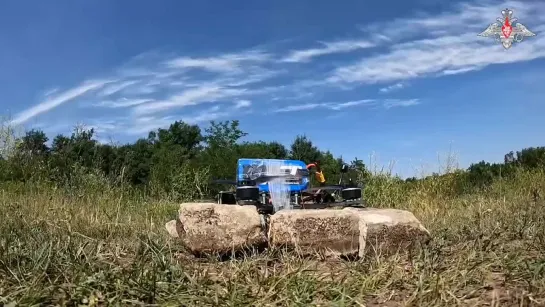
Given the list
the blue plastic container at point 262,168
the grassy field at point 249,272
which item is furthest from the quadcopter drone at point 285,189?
the grassy field at point 249,272

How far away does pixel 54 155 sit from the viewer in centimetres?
799

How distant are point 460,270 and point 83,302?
1.79m

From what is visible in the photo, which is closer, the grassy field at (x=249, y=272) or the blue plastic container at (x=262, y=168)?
the grassy field at (x=249, y=272)

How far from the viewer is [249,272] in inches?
111

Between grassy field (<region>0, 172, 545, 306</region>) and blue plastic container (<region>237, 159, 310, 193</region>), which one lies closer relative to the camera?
grassy field (<region>0, 172, 545, 306</region>)

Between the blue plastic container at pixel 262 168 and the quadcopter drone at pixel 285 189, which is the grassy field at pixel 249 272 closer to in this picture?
the quadcopter drone at pixel 285 189

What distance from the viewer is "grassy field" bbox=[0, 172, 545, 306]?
243cm

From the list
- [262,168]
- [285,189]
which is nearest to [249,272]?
[285,189]

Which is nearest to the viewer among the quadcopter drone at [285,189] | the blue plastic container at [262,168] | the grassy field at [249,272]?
the grassy field at [249,272]

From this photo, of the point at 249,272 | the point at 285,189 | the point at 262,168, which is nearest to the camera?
the point at 249,272

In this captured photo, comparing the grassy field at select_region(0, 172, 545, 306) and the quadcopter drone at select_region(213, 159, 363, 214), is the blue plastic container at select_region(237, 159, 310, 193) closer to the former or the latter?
the quadcopter drone at select_region(213, 159, 363, 214)

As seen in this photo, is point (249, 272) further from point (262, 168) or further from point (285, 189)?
point (262, 168)

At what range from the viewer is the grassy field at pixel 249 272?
7.97 ft

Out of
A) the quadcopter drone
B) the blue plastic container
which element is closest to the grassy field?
the quadcopter drone
